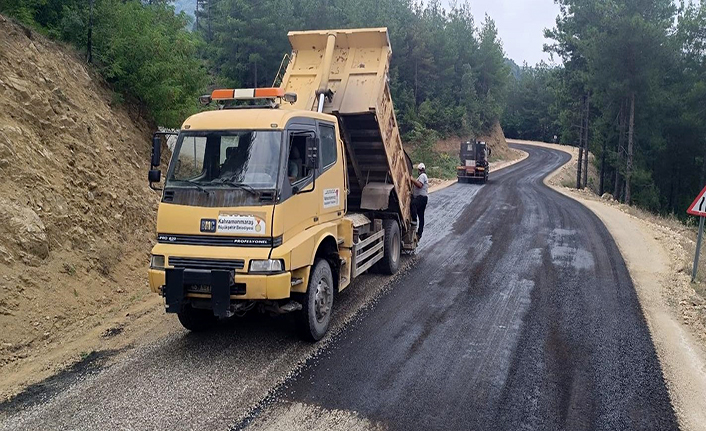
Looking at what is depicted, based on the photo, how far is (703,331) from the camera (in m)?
7.13

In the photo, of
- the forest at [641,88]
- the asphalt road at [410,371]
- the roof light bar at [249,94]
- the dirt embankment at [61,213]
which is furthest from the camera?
the forest at [641,88]

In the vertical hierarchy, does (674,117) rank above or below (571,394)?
above

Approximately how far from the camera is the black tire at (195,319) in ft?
21.4

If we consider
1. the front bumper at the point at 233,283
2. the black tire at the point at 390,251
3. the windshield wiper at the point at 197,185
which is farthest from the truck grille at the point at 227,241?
the black tire at the point at 390,251

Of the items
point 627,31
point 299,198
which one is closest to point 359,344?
point 299,198

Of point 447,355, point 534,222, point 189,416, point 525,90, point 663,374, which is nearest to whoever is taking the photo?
point 189,416

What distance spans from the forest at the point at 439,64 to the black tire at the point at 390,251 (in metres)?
6.11

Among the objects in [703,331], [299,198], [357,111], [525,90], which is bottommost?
[703,331]

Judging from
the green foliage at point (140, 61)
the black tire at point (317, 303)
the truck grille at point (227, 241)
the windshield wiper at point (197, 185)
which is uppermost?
the green foliage at point (140, 61)

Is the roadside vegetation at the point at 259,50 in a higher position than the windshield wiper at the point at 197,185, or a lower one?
higher

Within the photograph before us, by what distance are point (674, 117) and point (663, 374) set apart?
30589 millimetres

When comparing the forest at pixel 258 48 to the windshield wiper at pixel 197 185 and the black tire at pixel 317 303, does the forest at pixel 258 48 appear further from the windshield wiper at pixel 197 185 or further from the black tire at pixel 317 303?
the black tire at pixel 317 303

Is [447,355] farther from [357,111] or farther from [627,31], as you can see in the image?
[627,31]

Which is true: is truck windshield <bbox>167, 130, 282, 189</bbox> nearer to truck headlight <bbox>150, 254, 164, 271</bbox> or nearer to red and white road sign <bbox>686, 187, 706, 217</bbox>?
truck headlight <bbox>150, 254, 164, 271</bbox>
